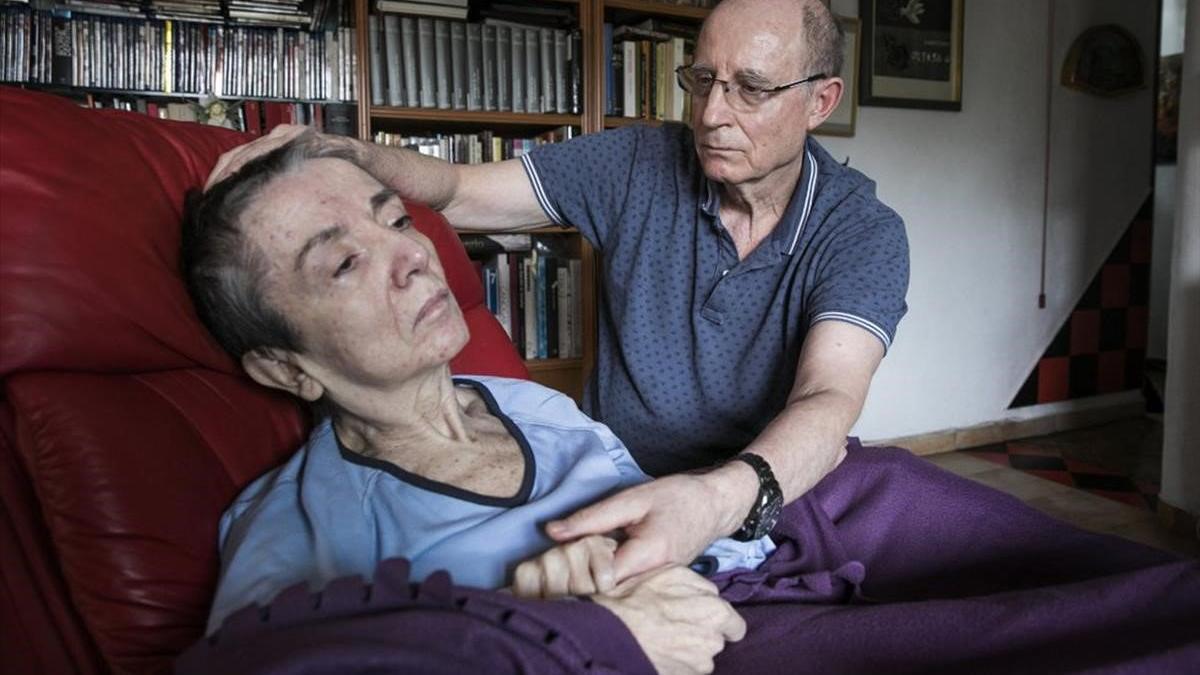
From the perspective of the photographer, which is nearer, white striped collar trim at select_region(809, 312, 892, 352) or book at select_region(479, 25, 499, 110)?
white striped collar trim at select_region(809, 312, 892, 352)

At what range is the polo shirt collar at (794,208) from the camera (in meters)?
1.51

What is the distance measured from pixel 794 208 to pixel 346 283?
2.62ft

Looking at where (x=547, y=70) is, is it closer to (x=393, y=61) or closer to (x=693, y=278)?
(x=393, y=61)

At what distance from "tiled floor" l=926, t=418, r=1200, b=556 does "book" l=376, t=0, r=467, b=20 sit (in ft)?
7.59

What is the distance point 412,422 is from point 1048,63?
3551 mm

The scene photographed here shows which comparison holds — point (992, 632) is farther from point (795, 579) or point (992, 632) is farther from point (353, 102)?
point (353, 102)

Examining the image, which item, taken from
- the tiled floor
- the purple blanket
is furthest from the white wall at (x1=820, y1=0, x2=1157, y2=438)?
the purple blanket

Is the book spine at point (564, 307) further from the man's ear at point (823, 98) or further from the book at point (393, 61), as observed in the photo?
the man's ear at point (823, 98)

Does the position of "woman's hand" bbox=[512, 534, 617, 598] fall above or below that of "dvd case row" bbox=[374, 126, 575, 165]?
below

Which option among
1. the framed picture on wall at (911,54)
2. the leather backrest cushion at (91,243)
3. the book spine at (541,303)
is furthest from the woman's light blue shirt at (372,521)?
the framed picture on wall at (911,54)

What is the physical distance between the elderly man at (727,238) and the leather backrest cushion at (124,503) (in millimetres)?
407

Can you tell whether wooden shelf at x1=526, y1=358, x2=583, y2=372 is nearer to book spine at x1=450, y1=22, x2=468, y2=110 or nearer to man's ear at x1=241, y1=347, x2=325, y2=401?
book spine at x1=450, y1=22, x2=468, y2=110

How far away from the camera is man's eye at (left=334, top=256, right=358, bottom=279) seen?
41.4 inches

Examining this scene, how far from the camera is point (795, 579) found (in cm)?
116
